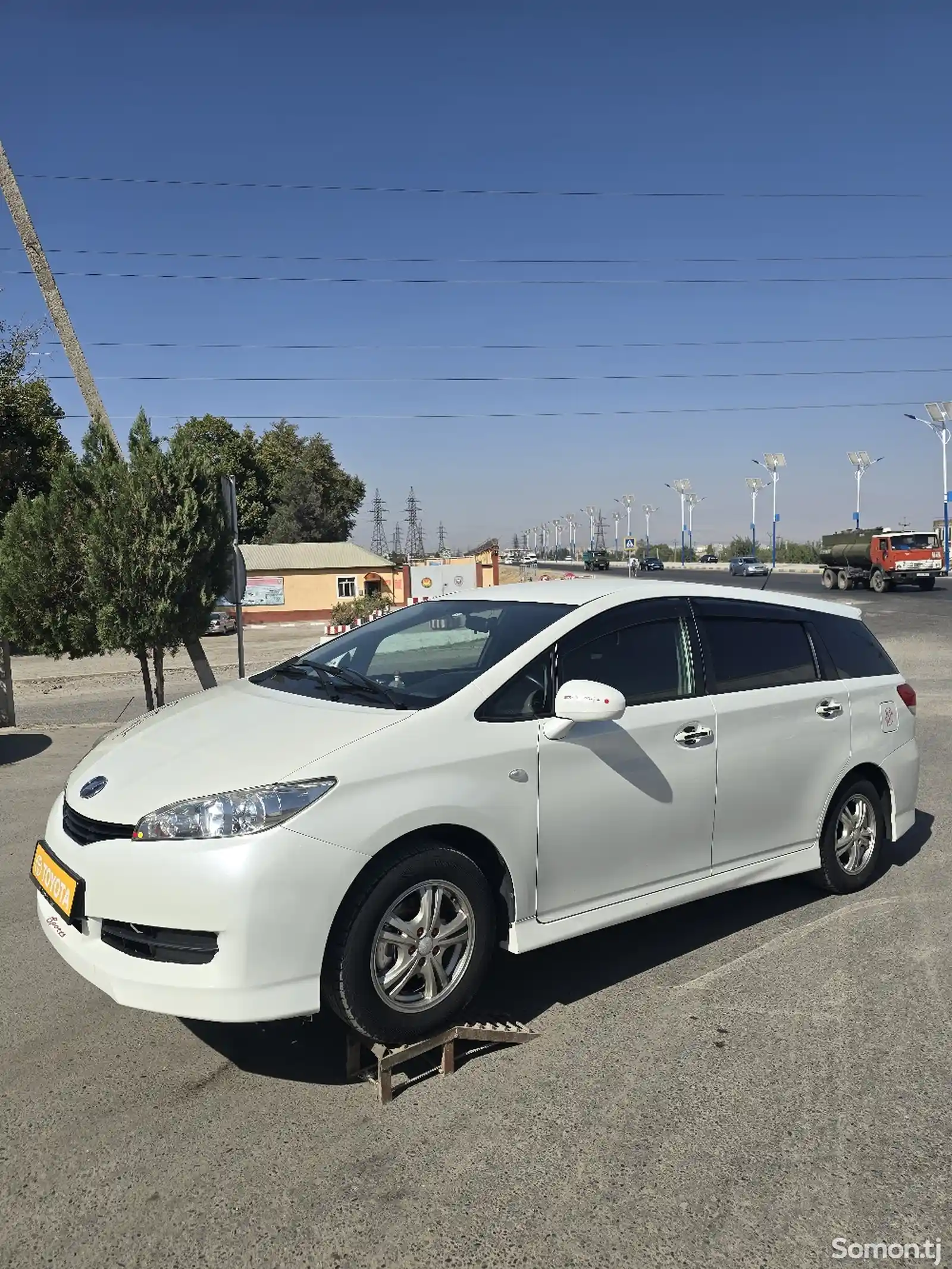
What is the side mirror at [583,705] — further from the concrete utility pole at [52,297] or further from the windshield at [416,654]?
the concrete utility pole at [52,297]

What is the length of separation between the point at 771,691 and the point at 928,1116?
2.03 m

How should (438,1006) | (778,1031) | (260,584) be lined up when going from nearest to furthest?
(438,1006), (778,1031), (260,584)

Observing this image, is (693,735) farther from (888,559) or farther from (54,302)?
(888,559)

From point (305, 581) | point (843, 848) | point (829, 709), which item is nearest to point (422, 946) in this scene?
point (829, 709)

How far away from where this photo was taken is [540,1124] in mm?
3119

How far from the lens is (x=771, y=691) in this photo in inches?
188

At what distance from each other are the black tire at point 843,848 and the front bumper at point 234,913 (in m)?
2.86

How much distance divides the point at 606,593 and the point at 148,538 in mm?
5991

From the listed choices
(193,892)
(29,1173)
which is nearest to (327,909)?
(193,892)

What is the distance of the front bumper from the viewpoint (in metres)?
3.06

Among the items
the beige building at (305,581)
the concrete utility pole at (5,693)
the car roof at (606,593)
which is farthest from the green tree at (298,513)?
the car roof at (606,593)

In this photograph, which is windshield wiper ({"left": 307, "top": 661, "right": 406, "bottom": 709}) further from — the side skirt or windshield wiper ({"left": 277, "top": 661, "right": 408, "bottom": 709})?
the side skirt

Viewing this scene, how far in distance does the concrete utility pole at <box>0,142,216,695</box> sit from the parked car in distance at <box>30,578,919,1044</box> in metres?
6.38

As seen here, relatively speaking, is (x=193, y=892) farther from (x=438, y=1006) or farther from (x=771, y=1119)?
(x=771, y=1119)
